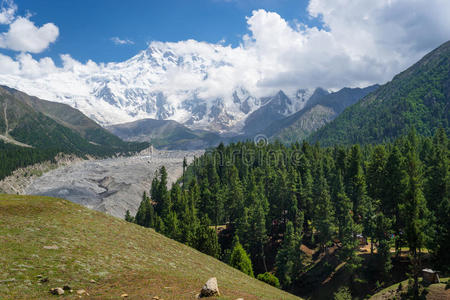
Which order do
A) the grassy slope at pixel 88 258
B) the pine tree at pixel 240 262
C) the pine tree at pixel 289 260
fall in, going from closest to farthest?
the grassy slope at pixel 88 258, the pine tree at pixel 240 262, the pine tree at pixel 289 260

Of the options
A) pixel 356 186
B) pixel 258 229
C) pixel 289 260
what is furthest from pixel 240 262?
pixel 356 186

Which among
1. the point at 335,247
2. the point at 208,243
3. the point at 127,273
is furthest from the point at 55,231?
the point at 335,247

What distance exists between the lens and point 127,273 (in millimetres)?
26094

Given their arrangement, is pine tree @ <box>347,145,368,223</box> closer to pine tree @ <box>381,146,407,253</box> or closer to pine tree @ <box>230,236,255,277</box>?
pine tree @ <box>381,146,407,253</box>

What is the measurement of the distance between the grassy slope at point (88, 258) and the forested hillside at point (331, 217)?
28720mm

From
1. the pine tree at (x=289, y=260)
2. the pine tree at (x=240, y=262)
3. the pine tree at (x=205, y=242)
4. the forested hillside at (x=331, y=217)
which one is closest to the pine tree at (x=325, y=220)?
the forested hillside at (x=331, y=217)

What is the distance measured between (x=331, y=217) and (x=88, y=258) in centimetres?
6035

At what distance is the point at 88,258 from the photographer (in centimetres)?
2709

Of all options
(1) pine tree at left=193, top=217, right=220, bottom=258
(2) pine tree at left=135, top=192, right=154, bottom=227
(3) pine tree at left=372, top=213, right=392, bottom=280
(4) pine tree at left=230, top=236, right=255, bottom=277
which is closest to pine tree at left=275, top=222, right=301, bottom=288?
(4) pine tree at left=230, top=236, right=255, bottom=277

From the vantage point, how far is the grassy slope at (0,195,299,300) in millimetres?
22156

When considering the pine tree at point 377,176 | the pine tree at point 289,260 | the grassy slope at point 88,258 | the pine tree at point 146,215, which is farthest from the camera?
the pine tree at point 146,215

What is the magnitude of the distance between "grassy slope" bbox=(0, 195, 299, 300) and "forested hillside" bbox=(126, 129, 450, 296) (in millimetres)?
28720

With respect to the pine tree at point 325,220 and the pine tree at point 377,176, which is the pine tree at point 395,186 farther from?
the pine tree at point 325,220

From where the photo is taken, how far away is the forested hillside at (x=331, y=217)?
52.0m
